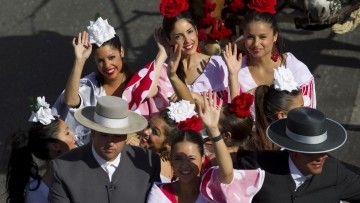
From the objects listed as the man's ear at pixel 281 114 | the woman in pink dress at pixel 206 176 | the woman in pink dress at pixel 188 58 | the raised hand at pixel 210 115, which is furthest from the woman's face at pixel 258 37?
the raised hand at pixel 210 115

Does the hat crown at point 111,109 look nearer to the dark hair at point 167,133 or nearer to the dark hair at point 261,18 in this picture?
the dark hair at point 167,133

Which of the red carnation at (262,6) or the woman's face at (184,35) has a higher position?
the red carnation at (262,6)

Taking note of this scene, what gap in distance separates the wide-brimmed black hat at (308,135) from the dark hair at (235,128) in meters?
0.56

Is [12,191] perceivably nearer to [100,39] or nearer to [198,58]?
[100,39]

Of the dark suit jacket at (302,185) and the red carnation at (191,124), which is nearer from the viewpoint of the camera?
the dark suit jacket at (302,185)

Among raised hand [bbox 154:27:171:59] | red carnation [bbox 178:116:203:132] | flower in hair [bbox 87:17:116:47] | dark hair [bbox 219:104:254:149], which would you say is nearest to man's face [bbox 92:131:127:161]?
red carnation [bbox 178:116:203:132]

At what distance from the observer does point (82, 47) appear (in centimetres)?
503

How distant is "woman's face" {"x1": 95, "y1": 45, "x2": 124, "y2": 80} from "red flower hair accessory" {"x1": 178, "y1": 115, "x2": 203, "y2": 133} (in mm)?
1108

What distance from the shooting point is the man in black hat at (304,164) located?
12.1 ft

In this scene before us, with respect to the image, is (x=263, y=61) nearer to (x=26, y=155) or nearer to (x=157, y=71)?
(x=157, y=71)

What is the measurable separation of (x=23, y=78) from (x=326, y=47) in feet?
9.30

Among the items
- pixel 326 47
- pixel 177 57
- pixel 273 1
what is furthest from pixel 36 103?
pixel 326 47

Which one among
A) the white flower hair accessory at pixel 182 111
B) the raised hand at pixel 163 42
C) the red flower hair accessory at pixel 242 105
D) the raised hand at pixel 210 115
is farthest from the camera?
the raised hand at pixel 163 42

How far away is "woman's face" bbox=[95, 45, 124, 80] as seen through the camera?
16.6 feet
